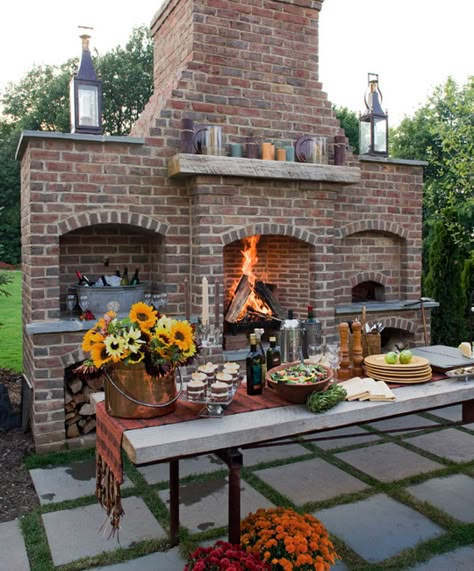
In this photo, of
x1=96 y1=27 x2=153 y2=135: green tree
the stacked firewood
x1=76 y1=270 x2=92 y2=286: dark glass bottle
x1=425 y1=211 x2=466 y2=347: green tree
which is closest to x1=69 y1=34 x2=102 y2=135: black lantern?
x1=76 y1=270 x2=92 y2=286: dark glass bottle

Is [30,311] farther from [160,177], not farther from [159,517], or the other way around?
[159,517]

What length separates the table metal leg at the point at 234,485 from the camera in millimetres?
2443

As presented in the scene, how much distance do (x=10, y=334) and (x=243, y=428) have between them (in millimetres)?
8814

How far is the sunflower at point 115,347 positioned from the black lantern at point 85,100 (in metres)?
2.93

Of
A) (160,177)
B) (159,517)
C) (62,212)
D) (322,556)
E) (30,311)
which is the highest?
(160,177)

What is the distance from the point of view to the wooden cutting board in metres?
3.26

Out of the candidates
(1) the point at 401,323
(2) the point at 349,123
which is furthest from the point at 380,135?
(2) the point at 349,123

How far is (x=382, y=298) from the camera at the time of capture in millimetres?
6449

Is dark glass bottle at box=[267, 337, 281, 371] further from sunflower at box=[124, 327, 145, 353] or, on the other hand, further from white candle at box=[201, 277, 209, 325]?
sunflower at box=[124, 327, 145, 353]

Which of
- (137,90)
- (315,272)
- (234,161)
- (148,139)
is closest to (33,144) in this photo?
(148,139)

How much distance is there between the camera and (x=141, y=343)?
7.97ft

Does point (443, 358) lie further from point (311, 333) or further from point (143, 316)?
point (143, 316)

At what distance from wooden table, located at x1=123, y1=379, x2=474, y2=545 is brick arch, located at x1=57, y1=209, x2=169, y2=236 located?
2.70 m

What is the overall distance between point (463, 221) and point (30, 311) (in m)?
11.5
